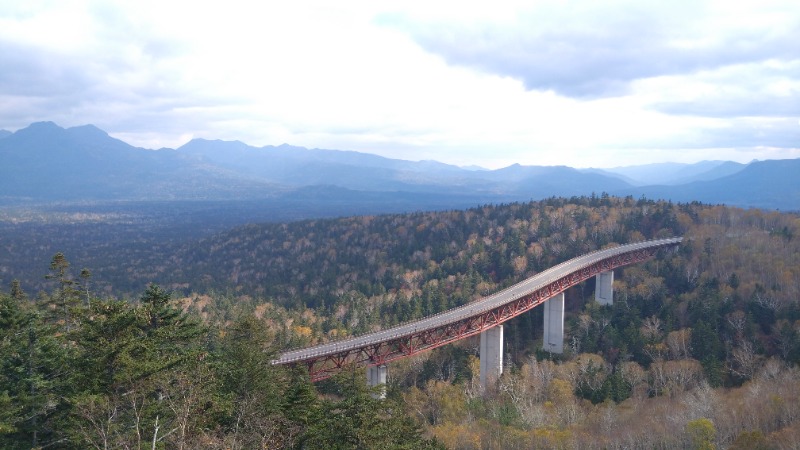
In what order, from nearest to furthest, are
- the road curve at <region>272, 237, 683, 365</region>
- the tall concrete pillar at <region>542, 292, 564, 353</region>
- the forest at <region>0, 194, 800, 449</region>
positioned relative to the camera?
the forest at <region>0, 194, 800, 449</region>, the road curve at <region>272, 237, 683, 365</region>, the tall concrete pillar at <region>542, 292, 564, 353</region>

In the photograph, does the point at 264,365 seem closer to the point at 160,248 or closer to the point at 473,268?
the point at 473,268

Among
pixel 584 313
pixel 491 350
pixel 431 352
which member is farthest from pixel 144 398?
pixel 584 313

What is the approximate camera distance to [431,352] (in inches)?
2837

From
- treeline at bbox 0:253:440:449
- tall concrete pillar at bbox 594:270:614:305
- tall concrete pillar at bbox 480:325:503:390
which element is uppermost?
treeline at bbox 0:253:440:449

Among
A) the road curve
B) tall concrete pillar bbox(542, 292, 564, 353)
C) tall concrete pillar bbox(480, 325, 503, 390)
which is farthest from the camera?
tall concrete pillar bbox(542, 292, 564, 353)

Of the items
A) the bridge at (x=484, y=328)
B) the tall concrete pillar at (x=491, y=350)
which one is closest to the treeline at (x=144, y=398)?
the bridge at (x=484, y=328)

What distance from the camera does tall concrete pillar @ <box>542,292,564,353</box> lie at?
77.7 m

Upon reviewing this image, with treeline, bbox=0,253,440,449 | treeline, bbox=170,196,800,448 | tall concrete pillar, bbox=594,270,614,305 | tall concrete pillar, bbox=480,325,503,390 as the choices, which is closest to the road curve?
tall concrete pillar, bbox=594,270,614,305

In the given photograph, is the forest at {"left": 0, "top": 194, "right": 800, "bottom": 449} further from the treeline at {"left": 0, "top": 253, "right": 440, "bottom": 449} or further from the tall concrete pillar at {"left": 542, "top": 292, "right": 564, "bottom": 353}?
the tall concrete pillar at {"left": 542, "top": 292, "right": 564, "bottom": 353}

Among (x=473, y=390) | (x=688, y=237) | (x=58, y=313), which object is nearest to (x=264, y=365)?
(x=58, y=313)

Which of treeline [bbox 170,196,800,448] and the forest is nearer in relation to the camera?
the forest

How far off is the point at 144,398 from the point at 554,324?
66.3m

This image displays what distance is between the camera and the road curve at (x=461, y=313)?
169ft

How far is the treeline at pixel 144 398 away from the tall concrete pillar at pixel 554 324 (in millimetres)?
54234
